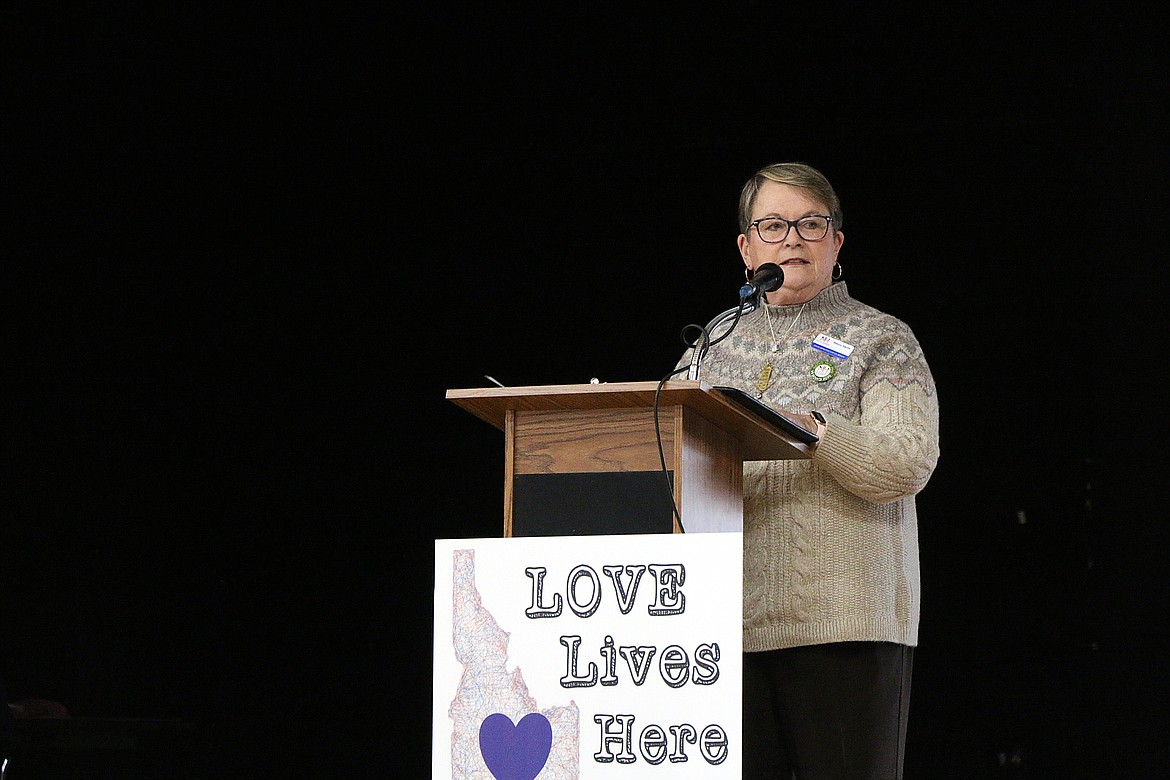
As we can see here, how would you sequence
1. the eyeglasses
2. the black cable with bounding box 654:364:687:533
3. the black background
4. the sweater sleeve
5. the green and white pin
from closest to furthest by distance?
the black cable with bounding box 654:364:687:533
the sweater sleeve
the green and white pin
the eyeglasses
the black background

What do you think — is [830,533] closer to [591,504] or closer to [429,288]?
[591,504]

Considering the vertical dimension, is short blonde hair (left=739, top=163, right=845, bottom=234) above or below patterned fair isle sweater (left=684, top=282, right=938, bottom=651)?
above

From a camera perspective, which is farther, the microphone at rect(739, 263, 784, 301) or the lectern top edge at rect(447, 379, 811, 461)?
the microphone at rect(739, 263, 784, 301)

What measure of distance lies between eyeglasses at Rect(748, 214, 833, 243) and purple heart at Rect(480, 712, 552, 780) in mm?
957

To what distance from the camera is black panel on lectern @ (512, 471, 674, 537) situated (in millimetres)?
1707

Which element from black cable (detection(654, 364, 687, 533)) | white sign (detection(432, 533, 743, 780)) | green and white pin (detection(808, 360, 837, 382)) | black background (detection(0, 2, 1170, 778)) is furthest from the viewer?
black background (detection(0, 2, 1170, 778))

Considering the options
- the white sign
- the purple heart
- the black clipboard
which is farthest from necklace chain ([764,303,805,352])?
the purple heart

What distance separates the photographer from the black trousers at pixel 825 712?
199 cm

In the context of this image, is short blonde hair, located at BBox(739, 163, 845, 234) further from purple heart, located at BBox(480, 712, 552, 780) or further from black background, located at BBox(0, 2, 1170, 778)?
black background, located at BBox(0, 2, 1170, 778)

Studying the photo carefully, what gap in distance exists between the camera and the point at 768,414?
173 centimetres

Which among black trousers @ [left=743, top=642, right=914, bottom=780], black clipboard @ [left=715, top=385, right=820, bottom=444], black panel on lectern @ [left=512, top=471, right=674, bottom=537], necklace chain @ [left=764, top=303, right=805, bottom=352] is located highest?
necklace chain @ [left=764, top=303, right=805, bottom=352]

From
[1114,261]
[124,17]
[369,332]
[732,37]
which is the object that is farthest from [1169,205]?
[124,17]

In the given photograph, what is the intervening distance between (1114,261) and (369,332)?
202cm

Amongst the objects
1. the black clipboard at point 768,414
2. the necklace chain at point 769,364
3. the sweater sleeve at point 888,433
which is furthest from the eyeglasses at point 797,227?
the black clipboard at point 768,414
